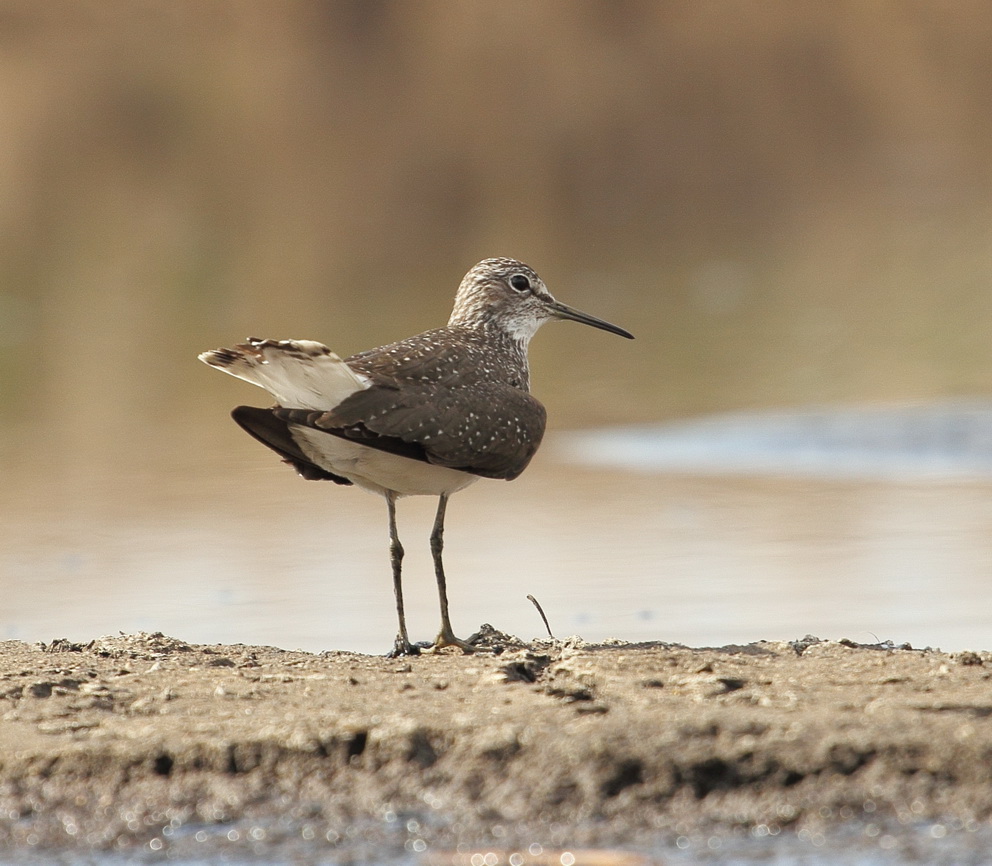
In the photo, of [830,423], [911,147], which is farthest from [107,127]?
[830,423]

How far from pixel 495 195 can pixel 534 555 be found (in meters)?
21.3

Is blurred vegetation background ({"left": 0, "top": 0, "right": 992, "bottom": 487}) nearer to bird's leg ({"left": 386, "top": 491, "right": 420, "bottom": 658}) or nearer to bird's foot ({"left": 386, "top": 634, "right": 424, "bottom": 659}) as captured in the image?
bird's leg ({"left": 386, "top": 491, "right": 420, "bottom": 658})

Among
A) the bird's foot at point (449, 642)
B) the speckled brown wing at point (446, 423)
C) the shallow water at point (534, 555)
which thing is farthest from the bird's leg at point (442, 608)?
the shallow water at point (534, 555)

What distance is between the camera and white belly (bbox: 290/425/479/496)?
19.9 feet

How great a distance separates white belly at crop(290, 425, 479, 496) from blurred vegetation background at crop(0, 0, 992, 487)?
5.06m

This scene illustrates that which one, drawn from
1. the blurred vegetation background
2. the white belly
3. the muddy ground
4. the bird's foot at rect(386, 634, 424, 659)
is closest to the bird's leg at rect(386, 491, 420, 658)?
the bird's foot at rect(386, 634, 424, 659)

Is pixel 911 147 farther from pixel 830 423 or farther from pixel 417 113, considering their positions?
pixel 830 423

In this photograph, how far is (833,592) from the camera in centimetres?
732

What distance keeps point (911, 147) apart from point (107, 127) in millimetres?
15799

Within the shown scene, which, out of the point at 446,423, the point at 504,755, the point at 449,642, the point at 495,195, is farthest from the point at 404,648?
the point at 495,195

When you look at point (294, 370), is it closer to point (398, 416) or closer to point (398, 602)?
point (398, 416)

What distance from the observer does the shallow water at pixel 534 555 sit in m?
6.96

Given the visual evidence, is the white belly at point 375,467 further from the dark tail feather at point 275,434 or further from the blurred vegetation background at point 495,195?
the blurred vegetation background at point 495,195

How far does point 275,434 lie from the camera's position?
614 centimetres
